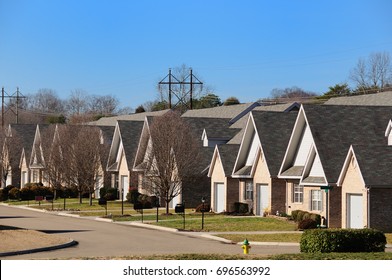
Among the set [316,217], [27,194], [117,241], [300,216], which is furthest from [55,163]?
[117,241]

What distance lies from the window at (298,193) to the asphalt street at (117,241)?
10.1 m

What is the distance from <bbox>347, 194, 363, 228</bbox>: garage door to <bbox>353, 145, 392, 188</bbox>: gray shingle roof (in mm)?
1682

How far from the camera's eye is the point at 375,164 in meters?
44.5

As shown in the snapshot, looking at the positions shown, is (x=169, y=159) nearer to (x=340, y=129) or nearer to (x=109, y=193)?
(x=340, y=129)

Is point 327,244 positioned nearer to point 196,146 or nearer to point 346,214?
point 346,214

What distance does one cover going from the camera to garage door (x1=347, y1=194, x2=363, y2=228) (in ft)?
148

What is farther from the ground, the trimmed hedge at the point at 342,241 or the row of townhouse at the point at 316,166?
the row of townhouse at the point at 316,166

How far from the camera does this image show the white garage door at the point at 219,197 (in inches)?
2400

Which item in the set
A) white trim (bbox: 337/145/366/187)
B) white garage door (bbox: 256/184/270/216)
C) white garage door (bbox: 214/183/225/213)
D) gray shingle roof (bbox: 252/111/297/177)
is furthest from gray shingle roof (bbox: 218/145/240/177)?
white trim (bbox: 337/145/366/187)

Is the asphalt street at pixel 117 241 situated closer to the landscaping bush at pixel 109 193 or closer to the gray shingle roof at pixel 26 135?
the landscaping bush at pixel 109 193

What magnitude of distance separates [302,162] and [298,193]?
6.08 ft

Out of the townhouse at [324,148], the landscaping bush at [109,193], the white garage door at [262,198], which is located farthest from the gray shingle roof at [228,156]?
the landscaping bush at [109,193]

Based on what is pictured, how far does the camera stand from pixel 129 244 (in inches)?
A: 1487

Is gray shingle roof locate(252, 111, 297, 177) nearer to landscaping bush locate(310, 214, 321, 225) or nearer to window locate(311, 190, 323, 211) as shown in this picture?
window locate(311, 190, 323, 211)
